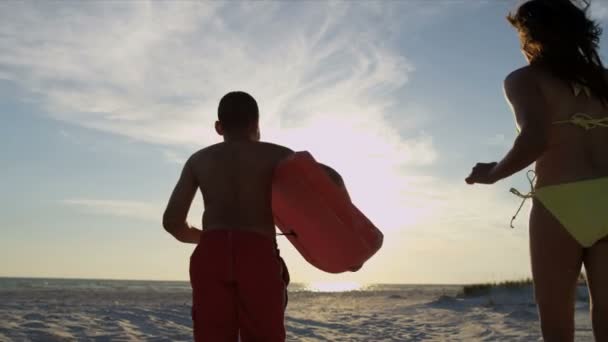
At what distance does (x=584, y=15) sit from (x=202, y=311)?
2299 mm

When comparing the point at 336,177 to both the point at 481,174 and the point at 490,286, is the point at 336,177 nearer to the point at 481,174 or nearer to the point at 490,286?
the point at 481,174

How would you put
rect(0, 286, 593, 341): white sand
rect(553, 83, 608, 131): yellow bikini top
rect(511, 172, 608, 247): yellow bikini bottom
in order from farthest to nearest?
rect(0, 286, 593, 341): white sand
rect(553, 83, 608, 131): yellow bikini top
rect(511, 172, 608, 247): yellow bikini bottom

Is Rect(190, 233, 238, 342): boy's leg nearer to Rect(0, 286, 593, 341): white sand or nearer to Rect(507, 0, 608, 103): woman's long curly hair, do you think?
Rect(507, 0, 608, 103): woman's long curly hair

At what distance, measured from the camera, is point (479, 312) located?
46.4 feet

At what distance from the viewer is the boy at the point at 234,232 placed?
11.4 ft

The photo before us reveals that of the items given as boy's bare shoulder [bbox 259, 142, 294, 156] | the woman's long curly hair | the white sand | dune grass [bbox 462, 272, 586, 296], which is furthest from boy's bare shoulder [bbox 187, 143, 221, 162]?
dune grass [bbox 462, 272, 586, 296]

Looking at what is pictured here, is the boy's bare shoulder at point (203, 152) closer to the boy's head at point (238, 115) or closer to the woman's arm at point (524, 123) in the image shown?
the boy's head at point (238, 115)

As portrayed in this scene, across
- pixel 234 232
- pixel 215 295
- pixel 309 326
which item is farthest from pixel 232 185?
pixel 309 326

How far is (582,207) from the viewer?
2898mm

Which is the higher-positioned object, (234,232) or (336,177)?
(336,177)

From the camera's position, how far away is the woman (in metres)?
2.90

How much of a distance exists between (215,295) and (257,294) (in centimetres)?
21

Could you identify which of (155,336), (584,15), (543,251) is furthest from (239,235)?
(155,336)

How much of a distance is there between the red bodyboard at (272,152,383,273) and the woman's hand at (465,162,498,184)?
0.83m
